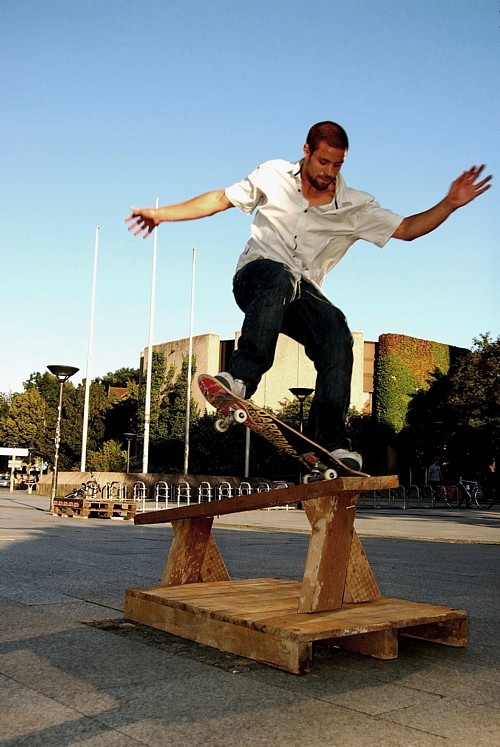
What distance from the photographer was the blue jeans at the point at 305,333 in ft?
13.1

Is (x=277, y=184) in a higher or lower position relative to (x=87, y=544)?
higher

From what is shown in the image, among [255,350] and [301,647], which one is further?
[255,350]

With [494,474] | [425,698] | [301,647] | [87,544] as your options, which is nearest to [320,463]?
[301,647]

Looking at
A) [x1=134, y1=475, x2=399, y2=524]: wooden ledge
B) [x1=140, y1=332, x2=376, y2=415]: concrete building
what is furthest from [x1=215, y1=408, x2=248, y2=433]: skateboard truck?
[x1=140, y1=332, x2=376, y2=415]: concrete building

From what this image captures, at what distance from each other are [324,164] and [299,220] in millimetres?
341

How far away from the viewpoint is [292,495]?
138 inches

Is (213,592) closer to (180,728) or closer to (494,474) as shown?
(180,728)

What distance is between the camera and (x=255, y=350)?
3992mm

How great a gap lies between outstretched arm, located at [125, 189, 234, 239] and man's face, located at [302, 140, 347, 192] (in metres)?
0.52

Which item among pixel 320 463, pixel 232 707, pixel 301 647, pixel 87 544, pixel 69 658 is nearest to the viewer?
pixel 232 707

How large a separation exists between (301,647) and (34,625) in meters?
1.67

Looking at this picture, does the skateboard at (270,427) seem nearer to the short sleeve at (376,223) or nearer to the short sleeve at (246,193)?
the short sleeve at (246,193)

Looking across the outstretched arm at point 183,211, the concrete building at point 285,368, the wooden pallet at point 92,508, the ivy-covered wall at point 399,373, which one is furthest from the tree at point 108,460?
the outstretched arm at point 183,211

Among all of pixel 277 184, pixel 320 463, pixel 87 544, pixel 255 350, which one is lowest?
pixel 87 544
